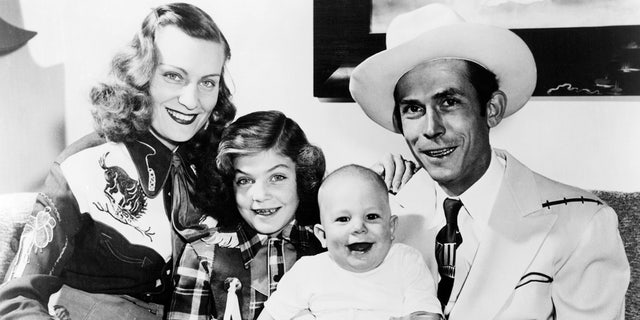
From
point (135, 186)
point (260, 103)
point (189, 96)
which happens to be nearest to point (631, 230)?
point (260, 103)

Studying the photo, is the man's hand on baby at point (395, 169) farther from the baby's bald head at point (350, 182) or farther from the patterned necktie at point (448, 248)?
the patterned necktie at point (448, 248)

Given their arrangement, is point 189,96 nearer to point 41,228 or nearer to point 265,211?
point 265,211

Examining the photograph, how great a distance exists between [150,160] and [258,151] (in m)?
0.37

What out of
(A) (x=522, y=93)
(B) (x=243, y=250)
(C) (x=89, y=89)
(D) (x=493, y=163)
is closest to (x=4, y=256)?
(C) (x=89, y=89)

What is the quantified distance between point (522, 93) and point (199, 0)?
1.08 metres

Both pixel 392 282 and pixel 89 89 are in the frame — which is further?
pixel 89 89

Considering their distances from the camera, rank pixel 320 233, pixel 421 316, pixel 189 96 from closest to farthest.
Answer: pixel 421 316, pixel 320 233, pixel 189 96

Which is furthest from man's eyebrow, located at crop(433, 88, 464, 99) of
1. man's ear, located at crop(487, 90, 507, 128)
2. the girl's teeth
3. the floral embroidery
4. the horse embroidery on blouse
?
the floral embroidery

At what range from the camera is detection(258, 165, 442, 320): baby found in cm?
194

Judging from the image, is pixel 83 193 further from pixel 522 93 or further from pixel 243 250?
pixel 522 93

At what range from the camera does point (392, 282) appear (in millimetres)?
1962

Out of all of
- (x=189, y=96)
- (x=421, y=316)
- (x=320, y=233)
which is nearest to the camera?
(x=421, y=316)

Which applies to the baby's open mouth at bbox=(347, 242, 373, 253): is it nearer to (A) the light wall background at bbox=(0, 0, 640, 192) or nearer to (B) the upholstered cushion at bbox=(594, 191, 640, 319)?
(A) the light wall background at bbox=(0, 0, 640, 192)

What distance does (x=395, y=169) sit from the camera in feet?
6.79
